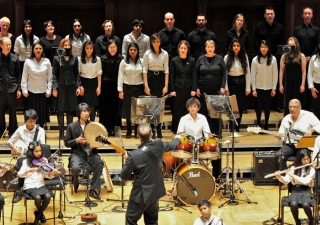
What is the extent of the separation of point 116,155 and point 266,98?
2715 mm

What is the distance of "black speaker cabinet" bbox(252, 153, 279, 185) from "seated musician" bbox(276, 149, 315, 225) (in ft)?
5.65

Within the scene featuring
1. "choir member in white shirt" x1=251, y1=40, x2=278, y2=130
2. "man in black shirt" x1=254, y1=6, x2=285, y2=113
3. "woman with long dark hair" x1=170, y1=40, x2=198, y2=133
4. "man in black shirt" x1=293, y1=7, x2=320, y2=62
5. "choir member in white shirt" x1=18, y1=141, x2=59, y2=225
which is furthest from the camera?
"man in black shirt" x1=254, y1=6, x2=285, y2=113

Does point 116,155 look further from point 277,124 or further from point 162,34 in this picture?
point 277,124

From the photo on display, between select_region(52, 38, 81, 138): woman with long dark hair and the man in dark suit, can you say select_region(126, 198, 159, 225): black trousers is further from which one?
select_region(52, 38, 81, 138): woman with long dark hair

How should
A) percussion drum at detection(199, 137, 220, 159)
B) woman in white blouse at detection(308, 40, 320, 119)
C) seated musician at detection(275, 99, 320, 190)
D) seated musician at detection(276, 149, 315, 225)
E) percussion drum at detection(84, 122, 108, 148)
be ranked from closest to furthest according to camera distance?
seated musician at detection(276, 149, 315, 225)
percussion drum at detection(84, 122, 108, 148)
percussion drum at detection(199, 137, 220, 159)
seated musician at detection(275, 99, 320, 190)
woman in white blouse at detection(308, 40, 320, 119)

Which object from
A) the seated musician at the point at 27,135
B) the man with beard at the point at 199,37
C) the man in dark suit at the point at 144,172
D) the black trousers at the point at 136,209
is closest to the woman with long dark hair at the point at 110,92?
the man with beard at the point at 199,37

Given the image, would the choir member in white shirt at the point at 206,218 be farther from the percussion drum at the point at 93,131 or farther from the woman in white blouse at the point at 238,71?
the woman in white blouse at the point at 238,71

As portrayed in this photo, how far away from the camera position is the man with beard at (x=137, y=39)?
1224 cm

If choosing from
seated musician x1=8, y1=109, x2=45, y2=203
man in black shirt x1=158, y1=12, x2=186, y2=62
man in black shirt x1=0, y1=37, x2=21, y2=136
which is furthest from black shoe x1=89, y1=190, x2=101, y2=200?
man in black shirt x1=158, y1=12, x2=186, y2=62

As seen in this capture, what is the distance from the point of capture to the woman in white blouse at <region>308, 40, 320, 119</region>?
39.9 feet

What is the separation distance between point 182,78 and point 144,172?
417cm

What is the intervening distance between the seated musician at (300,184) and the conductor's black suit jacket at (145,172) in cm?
173

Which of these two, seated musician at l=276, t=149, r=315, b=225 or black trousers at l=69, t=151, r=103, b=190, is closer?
seated musician at l=276, t=149, r=315, b=225

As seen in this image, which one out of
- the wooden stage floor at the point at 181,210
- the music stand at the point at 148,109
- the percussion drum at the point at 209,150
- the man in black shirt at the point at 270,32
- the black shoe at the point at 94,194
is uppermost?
the man in black shirt at the point at 270,32
